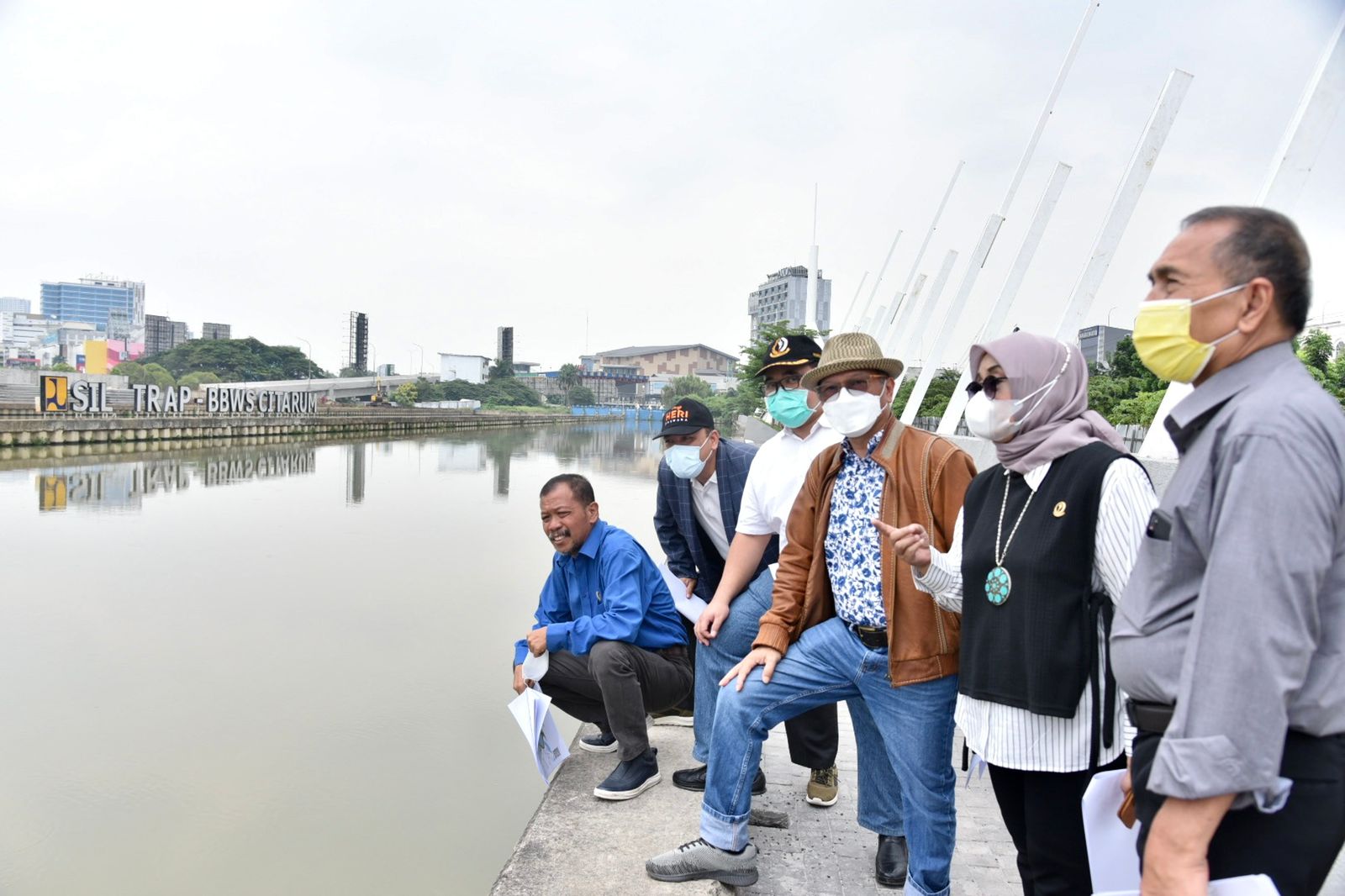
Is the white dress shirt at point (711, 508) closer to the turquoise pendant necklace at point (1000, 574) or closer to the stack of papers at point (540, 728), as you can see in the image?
the stack of papers at point (540, 728)

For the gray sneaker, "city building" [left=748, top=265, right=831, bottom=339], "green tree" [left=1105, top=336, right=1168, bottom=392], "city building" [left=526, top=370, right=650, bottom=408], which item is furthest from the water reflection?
"city building" [left=526, top=370, right=650, bottom=408]

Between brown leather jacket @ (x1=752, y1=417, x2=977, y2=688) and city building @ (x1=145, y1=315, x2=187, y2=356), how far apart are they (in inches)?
5516

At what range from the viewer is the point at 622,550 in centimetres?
321

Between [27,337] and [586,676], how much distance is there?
205 m

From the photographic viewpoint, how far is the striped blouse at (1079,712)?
159 cm

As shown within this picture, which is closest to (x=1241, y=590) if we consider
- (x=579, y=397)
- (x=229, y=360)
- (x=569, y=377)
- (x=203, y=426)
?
(x=203, y=426)

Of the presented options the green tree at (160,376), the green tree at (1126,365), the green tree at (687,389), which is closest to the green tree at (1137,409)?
the green tree at (1126,365)

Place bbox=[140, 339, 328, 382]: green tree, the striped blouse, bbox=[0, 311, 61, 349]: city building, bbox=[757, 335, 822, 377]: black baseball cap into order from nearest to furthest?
the striped blouse < bbox=[757, 335, 822, 377]: black baseball cap < bbox=[140, 339, 328, 382]: green tree < bbox=[0, 311, 61, 349]: city building

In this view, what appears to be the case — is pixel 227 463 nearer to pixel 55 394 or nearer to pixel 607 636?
pixel 55 394

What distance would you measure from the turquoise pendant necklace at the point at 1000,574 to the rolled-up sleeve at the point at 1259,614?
0.59m

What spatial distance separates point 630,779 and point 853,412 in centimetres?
154

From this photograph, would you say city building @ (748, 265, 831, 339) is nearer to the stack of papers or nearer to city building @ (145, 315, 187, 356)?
the stack of papers

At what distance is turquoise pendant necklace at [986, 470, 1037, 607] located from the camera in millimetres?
1729

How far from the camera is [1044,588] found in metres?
1.66
